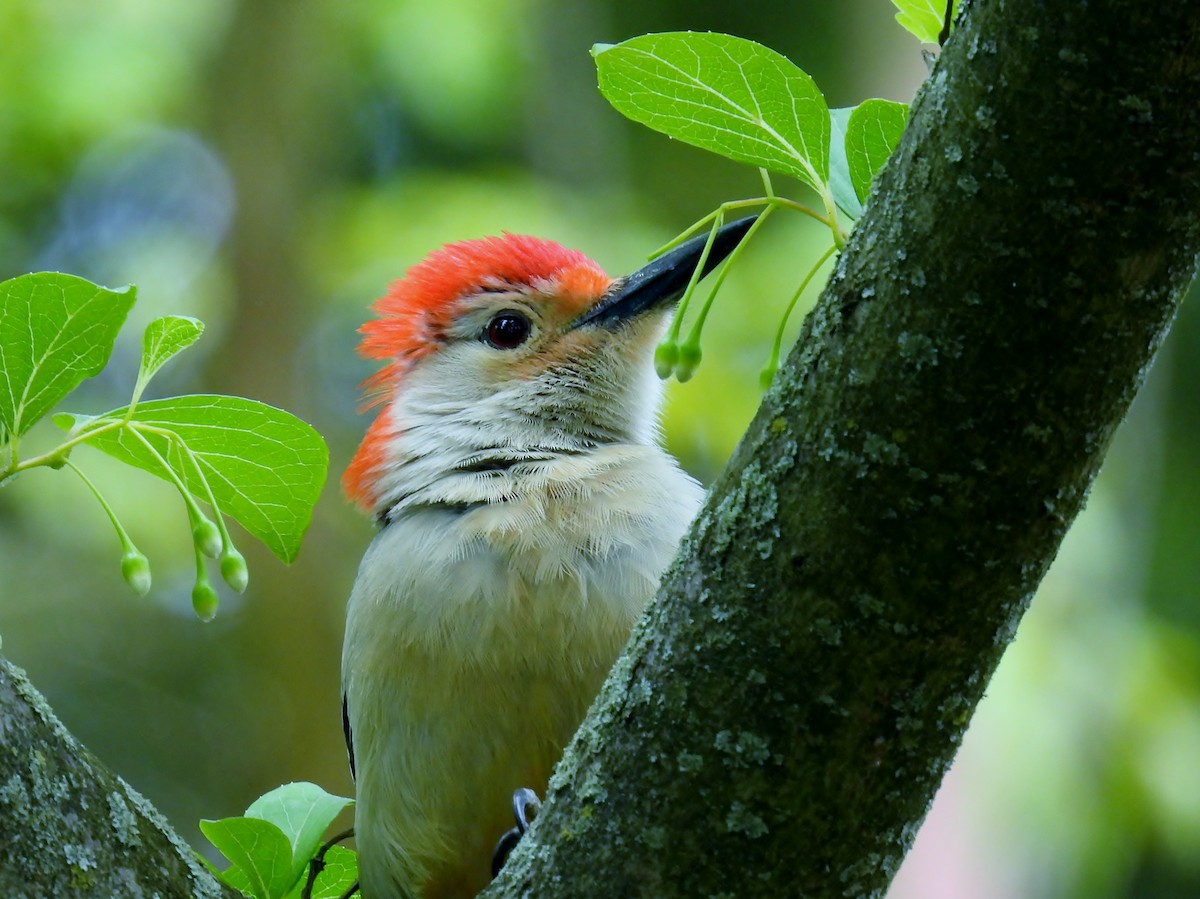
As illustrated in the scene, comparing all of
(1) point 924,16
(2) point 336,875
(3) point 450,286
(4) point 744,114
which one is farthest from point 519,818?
(3) point 450,286

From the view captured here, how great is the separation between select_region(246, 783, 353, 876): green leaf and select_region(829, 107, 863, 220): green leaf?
145cm

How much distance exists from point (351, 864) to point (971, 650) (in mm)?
1735

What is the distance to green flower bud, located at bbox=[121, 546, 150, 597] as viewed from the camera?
1997mm

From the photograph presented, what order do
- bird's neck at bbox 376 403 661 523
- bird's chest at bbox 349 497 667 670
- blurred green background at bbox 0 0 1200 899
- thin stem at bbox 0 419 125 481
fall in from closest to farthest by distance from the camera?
thin stem at bbox 0 419 125 481 < bird's chest at bbox 349 497 667 670 < bird's neck at bbox 376 403 661 523 < blurred green background at bbox 0 0 1200 899

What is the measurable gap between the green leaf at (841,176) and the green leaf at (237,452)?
92 cm

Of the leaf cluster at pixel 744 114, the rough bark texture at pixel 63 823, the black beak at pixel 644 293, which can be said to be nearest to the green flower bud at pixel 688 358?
the leaf cluster at pixel 744 114

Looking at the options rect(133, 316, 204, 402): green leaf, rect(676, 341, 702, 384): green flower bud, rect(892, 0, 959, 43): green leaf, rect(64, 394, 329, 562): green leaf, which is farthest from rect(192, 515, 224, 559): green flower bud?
rect(892, 0, 959, 43): green leaf

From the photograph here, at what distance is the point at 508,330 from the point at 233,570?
1843 mm

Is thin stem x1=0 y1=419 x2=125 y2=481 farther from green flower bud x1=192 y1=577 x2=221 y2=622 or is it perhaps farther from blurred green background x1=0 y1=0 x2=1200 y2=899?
blurred green background x1=0 y1=0 x2=1200 y2=899

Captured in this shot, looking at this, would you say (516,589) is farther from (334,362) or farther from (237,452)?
(334,362)

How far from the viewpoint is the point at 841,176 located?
2.03 meters

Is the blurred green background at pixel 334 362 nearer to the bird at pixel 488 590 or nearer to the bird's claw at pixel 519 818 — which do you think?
the bird at pixel 488 590

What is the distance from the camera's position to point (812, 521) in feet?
5.12

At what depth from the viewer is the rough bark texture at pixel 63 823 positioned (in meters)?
1.69
